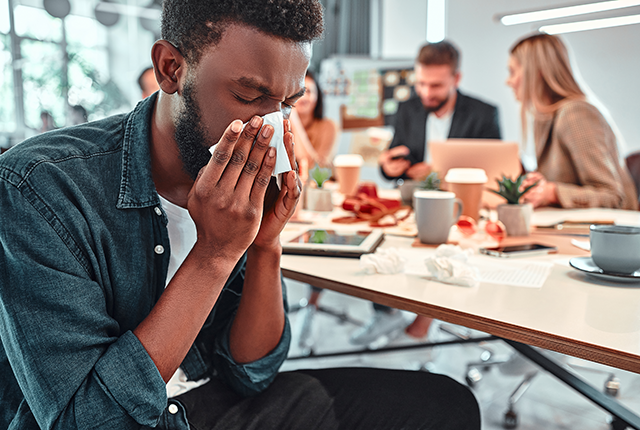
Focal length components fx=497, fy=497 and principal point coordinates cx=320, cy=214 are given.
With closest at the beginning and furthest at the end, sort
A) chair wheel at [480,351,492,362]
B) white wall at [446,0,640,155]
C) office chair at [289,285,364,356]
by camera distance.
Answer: chair wheel at [480,351,492,362] < office chair at [289,285,364,356] < white wall at [446,0,640,155]

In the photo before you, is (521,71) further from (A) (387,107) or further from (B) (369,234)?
(A) (387,107)

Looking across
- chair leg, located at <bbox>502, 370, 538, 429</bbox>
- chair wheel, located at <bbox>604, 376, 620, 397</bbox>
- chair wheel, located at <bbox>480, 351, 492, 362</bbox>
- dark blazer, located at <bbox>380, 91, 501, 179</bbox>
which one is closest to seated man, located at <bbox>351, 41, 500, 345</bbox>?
dark blazer, located at <bbox>380, 91, 501, 179</bbox>

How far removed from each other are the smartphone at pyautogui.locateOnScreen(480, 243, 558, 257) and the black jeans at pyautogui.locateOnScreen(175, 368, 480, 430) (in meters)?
0.34

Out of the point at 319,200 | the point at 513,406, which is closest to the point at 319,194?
the point at 319,200

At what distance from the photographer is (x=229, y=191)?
713 mm

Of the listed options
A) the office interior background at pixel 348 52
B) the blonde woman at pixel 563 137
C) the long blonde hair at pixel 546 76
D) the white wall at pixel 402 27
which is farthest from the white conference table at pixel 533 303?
the white wall at pixel 402 27

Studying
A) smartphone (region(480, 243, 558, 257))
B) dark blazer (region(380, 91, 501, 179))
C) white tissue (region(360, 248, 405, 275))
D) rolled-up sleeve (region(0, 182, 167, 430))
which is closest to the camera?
rolled-up sleeve (region(0, 182, 167, 430))

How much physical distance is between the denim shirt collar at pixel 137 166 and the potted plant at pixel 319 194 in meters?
0.85

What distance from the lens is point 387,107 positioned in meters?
5.07

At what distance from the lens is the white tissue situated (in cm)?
97

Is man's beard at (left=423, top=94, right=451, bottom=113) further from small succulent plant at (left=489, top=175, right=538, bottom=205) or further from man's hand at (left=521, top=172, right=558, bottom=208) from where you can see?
small succulent plant at (left=489, top=175, right=538, bottom=205)

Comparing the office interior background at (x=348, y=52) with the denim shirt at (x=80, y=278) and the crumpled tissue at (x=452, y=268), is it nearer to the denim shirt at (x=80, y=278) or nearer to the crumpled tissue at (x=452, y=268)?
the crumpled tissue at (x=452, y=268)

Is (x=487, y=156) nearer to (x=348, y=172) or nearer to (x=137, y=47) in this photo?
(x=348, y=172)

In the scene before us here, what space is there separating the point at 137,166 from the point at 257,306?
314mm
